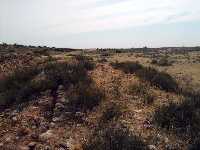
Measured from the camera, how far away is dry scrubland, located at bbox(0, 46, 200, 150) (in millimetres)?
13258

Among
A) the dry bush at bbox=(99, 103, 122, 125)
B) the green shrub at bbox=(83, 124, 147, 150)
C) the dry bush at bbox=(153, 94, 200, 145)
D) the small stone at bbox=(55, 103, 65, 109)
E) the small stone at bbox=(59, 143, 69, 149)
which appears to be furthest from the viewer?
the small stone at bbox=(55, 103, 65, 109)

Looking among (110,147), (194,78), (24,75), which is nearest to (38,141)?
(110,147)

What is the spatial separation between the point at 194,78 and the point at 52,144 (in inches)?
552

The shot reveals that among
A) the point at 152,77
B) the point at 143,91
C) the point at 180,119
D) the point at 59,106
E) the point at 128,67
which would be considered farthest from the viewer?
the point at 128,67

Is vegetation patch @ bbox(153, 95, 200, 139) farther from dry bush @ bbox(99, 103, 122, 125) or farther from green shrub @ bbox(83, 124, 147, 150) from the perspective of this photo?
green shrub @ bbox(83, 124, 147, 150)

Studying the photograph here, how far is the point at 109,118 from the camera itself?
14.6m

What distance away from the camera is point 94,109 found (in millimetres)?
15273

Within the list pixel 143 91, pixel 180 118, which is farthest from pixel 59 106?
pixel 180 118

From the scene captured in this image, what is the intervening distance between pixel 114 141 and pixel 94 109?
8.80ft

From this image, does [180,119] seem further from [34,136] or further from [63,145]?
[34,136]

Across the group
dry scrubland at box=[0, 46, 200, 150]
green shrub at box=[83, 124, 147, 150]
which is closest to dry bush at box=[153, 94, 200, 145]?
dry scrubland at box=[0, 46, 200, 150]

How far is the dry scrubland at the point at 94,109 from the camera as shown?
1326 centimetres

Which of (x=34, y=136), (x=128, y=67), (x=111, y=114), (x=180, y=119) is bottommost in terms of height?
(x=34, y=136)

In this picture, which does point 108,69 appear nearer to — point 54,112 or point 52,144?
point 54,112
